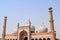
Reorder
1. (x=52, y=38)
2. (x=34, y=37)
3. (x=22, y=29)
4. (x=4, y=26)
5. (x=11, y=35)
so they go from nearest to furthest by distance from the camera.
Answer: (x=52, y=38) < (x=34, y=37) < (x=22, y=29) < (x=11, y=35) < (x=4, y=26)

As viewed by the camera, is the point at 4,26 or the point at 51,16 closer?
the point at 51,16

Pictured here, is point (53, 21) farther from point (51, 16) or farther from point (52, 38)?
point (52, 38)

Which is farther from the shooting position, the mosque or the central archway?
the central archway

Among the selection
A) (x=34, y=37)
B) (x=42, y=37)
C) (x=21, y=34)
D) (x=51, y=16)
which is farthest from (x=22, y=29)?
(x=51, y=16)

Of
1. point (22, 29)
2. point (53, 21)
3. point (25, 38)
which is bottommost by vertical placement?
point (25, 38)

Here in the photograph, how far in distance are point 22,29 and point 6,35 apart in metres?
5.11

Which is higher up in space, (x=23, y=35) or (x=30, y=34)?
(x=30, y=34)

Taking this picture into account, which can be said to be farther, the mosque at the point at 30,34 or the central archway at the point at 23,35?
the central archway at the point at 23,35

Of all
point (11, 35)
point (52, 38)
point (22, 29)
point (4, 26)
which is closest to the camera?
point (52, 38)

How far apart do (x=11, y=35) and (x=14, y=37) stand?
3.65 feet

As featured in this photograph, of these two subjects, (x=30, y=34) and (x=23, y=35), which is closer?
(x=30, y=34)

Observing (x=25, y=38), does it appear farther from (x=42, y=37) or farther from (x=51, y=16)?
(x=51, y=16)

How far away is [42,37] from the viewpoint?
23.4 meters

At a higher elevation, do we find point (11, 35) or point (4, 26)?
point (4, 26)
